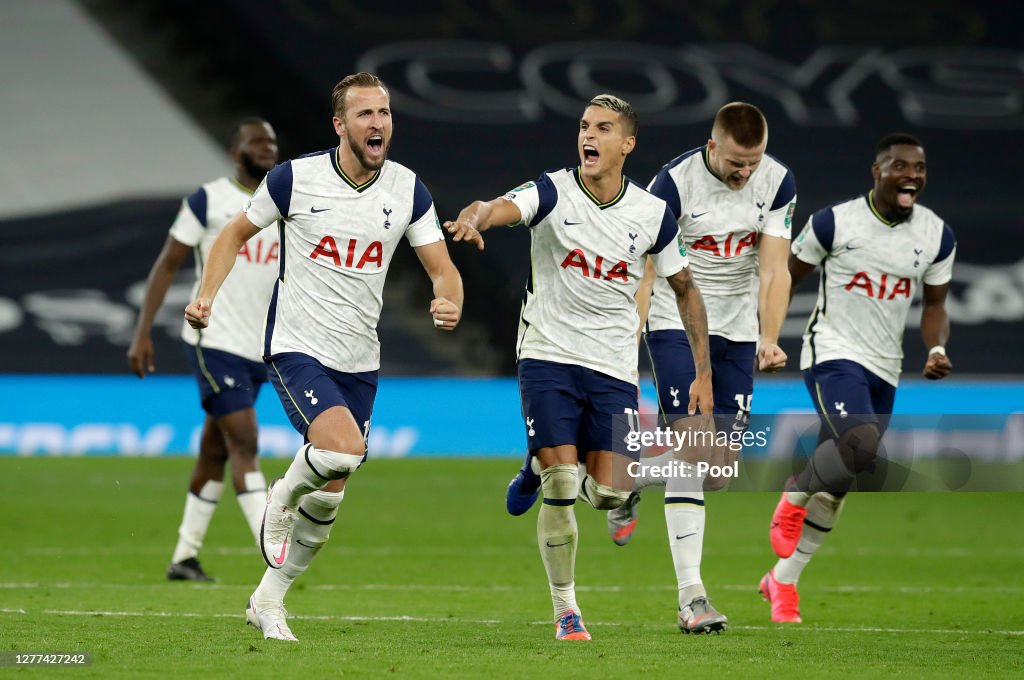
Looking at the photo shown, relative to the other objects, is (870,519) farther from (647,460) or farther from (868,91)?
(868,91)

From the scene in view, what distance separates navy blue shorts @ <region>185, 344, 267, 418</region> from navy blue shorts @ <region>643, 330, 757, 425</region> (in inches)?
109

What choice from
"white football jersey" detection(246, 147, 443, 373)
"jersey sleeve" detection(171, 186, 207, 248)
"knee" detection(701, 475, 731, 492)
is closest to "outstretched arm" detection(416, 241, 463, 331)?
"white football jersey" detection(246, 147, 443, 373)

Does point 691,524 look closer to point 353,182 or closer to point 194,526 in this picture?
point 353,182

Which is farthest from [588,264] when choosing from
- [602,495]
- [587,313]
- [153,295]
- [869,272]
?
[153,295]

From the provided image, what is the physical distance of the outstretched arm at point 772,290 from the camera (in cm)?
796

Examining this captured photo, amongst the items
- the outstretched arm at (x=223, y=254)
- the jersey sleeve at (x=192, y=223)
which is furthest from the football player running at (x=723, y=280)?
the jersey sleeve at (x=192, y=223)

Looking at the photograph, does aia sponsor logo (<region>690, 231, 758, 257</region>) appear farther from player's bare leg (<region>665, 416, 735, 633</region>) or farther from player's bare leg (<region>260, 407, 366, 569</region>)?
player's bare leg (<region>260, 407, 366, 569</region>)

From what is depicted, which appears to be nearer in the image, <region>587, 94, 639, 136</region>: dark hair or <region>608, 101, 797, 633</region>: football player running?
<region>587, 94, 639, 136</region>: dark hair

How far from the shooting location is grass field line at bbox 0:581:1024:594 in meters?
9.23

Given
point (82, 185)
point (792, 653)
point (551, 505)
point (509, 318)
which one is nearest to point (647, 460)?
point (551, 505)

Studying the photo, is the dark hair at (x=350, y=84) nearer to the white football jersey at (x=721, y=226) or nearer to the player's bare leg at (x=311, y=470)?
the player's bare leg at (x=311, y=470)

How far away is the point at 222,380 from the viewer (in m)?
9.77

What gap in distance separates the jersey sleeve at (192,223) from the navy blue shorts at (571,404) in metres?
3.19

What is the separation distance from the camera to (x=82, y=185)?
23.3 m
